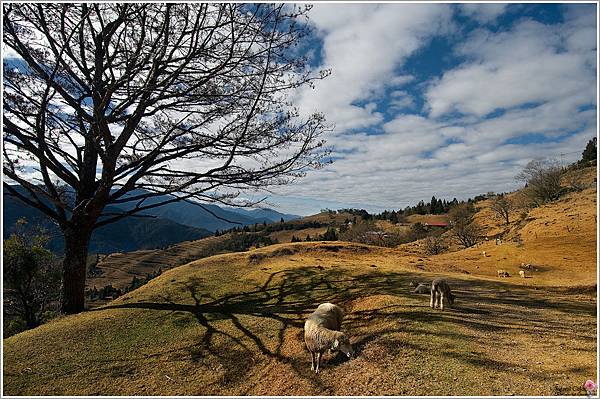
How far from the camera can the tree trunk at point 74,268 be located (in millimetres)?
10758

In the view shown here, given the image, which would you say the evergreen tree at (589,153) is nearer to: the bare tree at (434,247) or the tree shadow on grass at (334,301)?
the bare tree at (434,247)

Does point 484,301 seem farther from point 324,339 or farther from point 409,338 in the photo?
point 324,339

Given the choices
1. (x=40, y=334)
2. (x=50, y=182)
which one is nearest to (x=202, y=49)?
(x=50, y=182)

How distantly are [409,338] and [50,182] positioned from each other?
35.8 feet

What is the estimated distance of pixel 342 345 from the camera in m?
6.64

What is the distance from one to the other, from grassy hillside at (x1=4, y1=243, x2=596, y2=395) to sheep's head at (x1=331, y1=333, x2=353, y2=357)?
256 millimetres

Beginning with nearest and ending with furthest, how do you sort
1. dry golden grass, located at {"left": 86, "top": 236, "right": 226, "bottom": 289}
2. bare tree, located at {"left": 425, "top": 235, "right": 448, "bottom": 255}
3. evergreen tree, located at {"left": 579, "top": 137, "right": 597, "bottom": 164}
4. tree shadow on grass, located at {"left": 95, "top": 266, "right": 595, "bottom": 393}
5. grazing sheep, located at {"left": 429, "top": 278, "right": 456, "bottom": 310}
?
tree shadow on grass, located at {"left": 95, "top": 266, "right": 595, "bottom": 393} < grazing sheep, located at {"left": 429, "top": 278, "right": 456, "bottom": 310} < bare tree, located at {"left": 425, "top": 235, "right": 448, "bottom": 255} < evergreen tree, located at {"left": 579, "top": 137, "right": 597, "bottom": 164} < dry golden grass, located at {"left": 86, "top": 236, "right": 226, "bottom": 289}

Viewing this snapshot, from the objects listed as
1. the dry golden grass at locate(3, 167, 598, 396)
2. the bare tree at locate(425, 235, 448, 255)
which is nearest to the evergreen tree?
the bare tree at locate(425, 235, 448, 255)

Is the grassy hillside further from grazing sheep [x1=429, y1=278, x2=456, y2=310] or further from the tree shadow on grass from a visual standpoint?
grazing sheep [x1=429, y1=278, x2=456, y2=310]

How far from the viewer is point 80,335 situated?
8.90m

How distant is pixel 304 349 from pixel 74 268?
837 cm

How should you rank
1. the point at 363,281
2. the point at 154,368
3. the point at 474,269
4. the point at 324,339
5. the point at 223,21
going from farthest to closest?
1. the point at 474,269
2. the point at 363,281
3. the point at 223,21
4. the point at 154,368
5. the point at 324,339

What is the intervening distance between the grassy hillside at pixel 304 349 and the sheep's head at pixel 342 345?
0.26 meters

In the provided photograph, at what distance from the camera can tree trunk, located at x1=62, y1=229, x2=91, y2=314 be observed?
35.3ft
